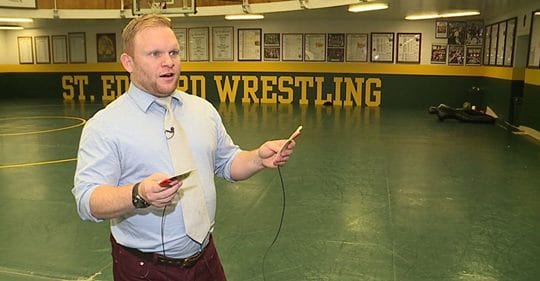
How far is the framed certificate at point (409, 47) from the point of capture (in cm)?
1289

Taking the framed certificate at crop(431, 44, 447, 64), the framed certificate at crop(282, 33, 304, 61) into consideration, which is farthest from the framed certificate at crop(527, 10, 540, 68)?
the framed certificate at crop(282, 33, 304, 61)

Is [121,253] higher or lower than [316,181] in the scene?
higher

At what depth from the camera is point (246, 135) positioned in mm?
8289

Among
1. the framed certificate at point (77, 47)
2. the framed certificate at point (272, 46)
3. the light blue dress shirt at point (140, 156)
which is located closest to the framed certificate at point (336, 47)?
the framed certificate at point (272, 46)

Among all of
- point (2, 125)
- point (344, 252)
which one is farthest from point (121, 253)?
point (2, 125)

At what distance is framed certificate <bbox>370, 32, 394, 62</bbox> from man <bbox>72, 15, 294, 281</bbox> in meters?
12.1

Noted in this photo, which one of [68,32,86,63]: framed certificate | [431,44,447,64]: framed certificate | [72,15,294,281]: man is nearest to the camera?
[72,15,294,281]: man

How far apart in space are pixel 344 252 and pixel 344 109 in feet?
30.9

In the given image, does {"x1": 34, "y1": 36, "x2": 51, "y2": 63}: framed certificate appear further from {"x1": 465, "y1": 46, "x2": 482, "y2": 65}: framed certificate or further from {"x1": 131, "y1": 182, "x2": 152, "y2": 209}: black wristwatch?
{"x1": 131, "y1": 182, "x2": 152, "y2": 209}: black wristwatch

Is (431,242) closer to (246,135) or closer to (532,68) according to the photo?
(246,135)

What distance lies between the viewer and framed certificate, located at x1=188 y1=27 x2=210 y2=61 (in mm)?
14383

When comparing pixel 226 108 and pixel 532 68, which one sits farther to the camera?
pixel 226 108

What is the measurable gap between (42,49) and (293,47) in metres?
8.57

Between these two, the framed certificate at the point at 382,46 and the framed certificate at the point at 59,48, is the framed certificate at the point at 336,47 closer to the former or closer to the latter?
Answer: the framed certificate at the point at 382,46
